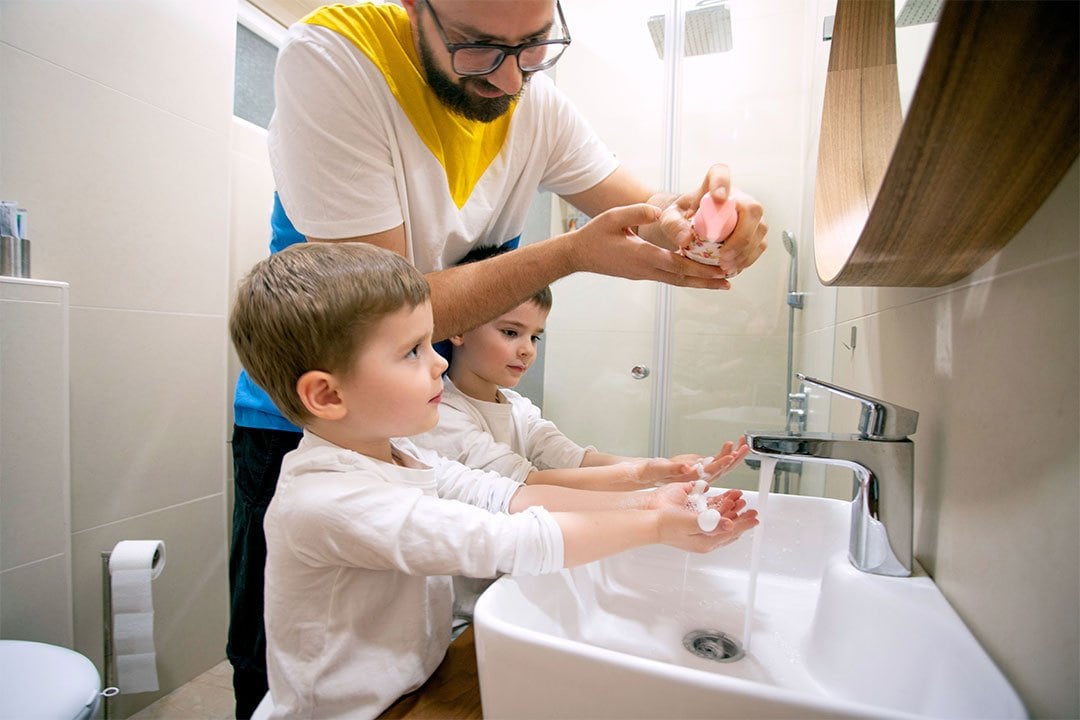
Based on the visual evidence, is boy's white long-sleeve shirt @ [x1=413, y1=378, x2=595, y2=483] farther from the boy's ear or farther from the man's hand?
the man's hand

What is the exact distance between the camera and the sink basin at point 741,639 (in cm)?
41

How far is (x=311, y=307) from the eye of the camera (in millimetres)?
621

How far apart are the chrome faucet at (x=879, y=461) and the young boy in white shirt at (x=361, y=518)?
120 millimetres

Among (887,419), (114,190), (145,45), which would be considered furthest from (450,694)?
(145,45)

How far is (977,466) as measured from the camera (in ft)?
1.65

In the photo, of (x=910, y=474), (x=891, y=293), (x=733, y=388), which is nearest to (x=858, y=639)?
(x=910, y=474)

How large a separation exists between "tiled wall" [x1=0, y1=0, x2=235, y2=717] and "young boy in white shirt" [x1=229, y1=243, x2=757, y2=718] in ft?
3.64

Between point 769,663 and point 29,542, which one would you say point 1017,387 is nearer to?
point 769,663

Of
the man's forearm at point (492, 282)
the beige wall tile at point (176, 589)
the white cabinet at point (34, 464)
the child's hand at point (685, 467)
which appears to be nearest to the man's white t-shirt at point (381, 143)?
the man's forearm at point (492, 282)

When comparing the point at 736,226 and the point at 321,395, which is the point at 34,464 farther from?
the point at 736,226

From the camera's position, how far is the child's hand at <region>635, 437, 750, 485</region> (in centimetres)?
84

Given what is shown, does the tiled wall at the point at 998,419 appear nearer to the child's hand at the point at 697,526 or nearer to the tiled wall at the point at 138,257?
the child's hand at the point at 697,526

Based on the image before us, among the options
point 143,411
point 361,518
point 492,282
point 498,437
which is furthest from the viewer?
point 143,411

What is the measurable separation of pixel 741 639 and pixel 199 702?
1705 mm
